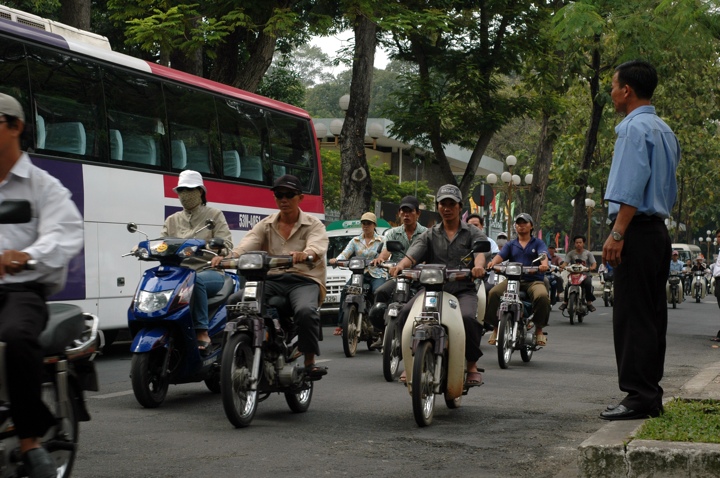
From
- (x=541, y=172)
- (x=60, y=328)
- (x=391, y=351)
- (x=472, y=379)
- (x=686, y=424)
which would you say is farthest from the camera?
(x=541, y=172)

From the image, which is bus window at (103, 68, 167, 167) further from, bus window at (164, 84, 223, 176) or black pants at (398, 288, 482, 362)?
black pants at (398, 288, 482, 362)

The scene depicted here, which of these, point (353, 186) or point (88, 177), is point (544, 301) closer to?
point (88, 177)

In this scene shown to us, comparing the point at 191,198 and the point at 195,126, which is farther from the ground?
the point at 195,126

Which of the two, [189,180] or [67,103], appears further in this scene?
[67,103]

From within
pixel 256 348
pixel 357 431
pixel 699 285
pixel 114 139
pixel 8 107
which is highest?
pixel 114 139

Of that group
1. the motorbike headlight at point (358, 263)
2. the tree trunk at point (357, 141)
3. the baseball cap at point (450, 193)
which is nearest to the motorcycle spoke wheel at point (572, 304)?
the tree trunk at point (357, 141)

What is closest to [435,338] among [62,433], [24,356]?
[62,433]

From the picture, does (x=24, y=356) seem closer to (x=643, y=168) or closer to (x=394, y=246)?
(x=643, y=168)

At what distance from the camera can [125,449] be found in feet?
21.5

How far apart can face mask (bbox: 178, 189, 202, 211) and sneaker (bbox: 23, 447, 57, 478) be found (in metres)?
5.11

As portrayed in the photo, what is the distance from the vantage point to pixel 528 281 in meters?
13.0

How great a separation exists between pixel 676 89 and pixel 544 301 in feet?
77.5

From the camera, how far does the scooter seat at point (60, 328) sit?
4.59 m

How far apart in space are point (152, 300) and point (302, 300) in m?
1.20
